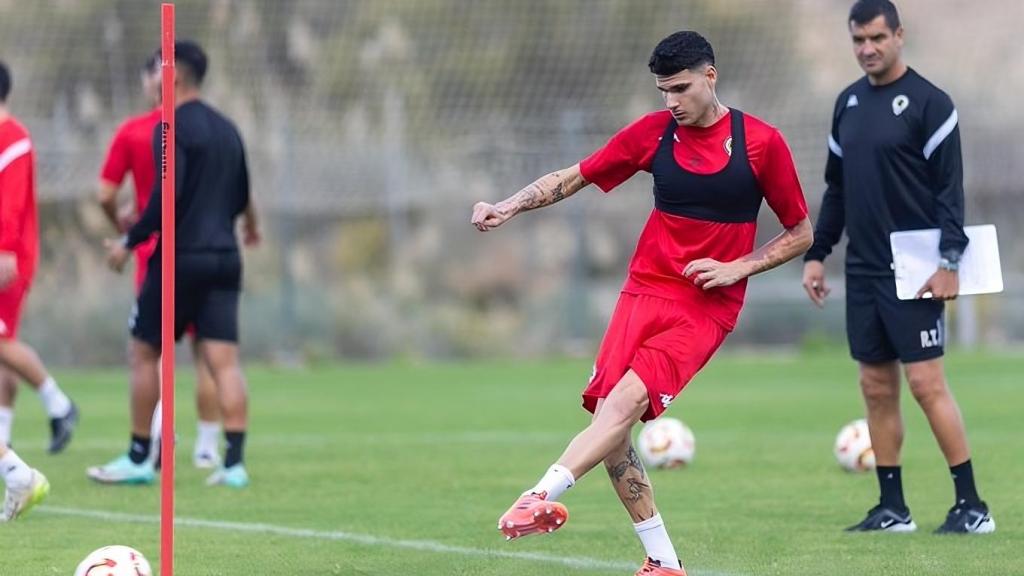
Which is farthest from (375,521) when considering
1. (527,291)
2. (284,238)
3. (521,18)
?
(521,18)

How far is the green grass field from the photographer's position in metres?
7.38

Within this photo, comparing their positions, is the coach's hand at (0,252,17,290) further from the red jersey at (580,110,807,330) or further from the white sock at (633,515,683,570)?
the white sock at (633,515,683,570)

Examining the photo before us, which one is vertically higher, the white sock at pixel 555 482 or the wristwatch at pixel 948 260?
the wristwatch at pixel 948 260

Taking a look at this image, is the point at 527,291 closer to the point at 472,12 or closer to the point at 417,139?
the point at 417,139

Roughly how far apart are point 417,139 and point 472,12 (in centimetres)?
252

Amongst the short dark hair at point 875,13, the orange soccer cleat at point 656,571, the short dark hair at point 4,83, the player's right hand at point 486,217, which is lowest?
the orange soccer cleat at point 656,571

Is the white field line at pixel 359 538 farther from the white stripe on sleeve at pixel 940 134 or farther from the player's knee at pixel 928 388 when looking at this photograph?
the white stripe on sleeve at pixel 940 134

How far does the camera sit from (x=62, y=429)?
11883 millimetres

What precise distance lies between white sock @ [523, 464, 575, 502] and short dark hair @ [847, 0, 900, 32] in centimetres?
311

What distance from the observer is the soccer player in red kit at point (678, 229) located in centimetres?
647

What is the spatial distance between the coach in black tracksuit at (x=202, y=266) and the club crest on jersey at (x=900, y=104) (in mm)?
4144

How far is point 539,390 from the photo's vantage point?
18.9m

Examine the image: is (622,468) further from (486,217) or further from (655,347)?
(486,217)

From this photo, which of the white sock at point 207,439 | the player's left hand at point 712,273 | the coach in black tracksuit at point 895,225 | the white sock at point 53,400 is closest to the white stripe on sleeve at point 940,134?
the coach in black tracksuit at point 895,225
